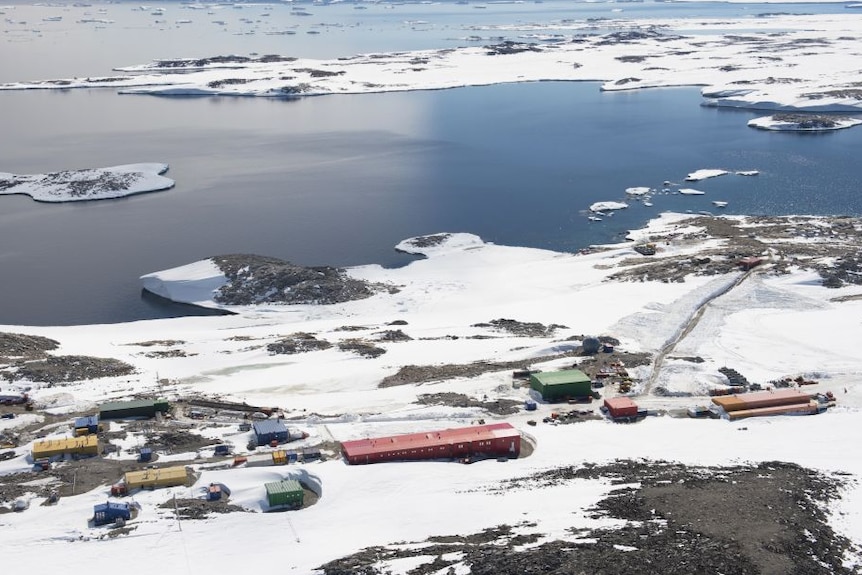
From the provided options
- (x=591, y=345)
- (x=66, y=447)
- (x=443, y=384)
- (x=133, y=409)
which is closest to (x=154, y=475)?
(x=66, y=447)

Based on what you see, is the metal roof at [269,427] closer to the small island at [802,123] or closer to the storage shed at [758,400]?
the storage shed at [758,400]

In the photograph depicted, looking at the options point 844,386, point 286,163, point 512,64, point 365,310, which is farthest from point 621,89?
point 844,386

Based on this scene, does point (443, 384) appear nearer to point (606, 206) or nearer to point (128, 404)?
point (128, 404)

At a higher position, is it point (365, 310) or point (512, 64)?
point (512, 64)

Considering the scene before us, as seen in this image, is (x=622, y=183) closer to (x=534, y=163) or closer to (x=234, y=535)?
(x=534, y=163)

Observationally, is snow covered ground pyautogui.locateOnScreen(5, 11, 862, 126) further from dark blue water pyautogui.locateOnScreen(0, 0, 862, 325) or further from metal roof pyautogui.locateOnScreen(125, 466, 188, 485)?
metal roof pyautogui.locateOnScreen(125, 466, 188, 485)
